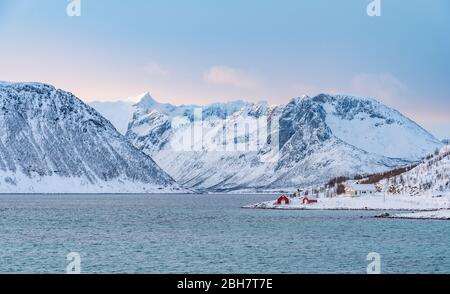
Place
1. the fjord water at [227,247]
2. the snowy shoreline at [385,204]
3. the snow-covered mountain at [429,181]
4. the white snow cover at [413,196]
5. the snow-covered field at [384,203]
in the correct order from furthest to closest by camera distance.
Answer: the snow-covered mountain at [429,181]
the white snow cover at [413,196]
the snow-covered field at [384,203]
the snowy shoreline at [385,204]
the fjord water at [227,247]

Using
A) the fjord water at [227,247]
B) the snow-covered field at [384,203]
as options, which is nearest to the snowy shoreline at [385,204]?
the snow-covered field at [384,203]

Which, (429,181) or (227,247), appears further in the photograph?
(429,181)

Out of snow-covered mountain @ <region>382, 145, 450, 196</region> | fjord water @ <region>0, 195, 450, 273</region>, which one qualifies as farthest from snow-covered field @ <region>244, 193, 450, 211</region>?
fjord water @ <region>0, 195, 450, 273</region>

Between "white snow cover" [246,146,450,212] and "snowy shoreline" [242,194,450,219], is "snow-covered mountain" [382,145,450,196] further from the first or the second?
"snowy shoreline" [242,194,450,219]

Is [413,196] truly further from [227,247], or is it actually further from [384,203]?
[227,247]

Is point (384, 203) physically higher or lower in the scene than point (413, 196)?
lower

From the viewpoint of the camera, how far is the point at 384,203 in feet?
600

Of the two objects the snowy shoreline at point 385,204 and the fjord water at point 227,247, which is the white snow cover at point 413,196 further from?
the fjord water at point 227,247

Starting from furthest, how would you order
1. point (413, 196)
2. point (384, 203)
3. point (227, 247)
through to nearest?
point (413, 196), point (384, 203), point (227, 247)

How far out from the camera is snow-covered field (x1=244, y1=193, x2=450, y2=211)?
169 m

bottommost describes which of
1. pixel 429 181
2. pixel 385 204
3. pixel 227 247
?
pixel 227 247

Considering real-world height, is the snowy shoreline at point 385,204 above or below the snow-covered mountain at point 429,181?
below

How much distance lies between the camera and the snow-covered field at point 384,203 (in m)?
169

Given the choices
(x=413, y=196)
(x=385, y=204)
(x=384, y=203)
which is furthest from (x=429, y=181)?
(x=385, y=204)
